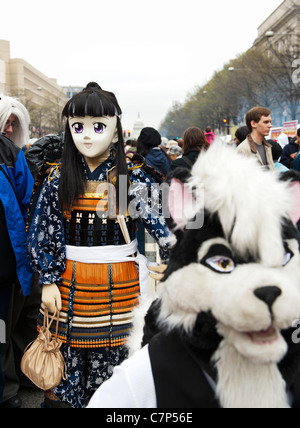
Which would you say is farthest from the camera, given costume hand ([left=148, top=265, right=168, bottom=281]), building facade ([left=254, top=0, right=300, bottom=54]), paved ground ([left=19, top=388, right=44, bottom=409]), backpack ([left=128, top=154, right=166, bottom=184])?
building facade ([left=254, top=0, right=300, bottom=54])

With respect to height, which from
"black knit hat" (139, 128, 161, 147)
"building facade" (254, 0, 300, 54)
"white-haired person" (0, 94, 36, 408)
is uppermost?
"building facade" (254, 0, 300, 54)

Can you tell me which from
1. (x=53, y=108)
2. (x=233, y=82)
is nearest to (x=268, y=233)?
(x=233, y=82)

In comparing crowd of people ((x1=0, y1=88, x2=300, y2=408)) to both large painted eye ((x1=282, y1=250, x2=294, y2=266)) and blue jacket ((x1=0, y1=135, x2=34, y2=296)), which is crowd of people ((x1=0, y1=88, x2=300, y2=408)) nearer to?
blue jacket ((x1=0, y1=135, x2=34, y2=296))

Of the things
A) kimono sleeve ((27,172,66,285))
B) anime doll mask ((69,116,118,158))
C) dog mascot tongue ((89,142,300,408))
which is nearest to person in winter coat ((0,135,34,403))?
kimono sleeve ((27,172,66,285))

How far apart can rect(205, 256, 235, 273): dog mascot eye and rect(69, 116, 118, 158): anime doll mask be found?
4.49ft

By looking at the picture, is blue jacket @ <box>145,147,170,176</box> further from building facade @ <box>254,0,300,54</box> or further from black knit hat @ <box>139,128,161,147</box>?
building facade @ <box>254,0,300,54</box>

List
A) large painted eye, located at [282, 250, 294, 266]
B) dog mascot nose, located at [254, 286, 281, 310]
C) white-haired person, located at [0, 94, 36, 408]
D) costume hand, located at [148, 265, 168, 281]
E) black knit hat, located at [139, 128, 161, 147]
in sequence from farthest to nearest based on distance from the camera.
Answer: black knit hat, located at [139, 128, 161, 147] → white-haired person, located at [0, 94, 36, 408] → costume hand, located at [148, 265, 168, 281] → large painted eye, located at [282, 250, 294, 266] → dog mascot nose, located at [254, 286, 281, 310]

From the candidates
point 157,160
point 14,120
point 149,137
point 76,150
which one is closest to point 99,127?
point 76,150

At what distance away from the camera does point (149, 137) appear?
245 inches

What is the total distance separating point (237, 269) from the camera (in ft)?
3.70

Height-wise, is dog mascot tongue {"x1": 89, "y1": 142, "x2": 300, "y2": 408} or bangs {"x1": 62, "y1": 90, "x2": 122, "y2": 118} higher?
bangs {"x1": 62, "y1": 90, "x2": 122, "y2": 118}

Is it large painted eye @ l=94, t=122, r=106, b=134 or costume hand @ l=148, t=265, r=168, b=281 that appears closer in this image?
costume hand @ l=148, t=265, r=168, b=281

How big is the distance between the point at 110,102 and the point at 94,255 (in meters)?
0.83

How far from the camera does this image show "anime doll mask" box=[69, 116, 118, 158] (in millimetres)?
2361
